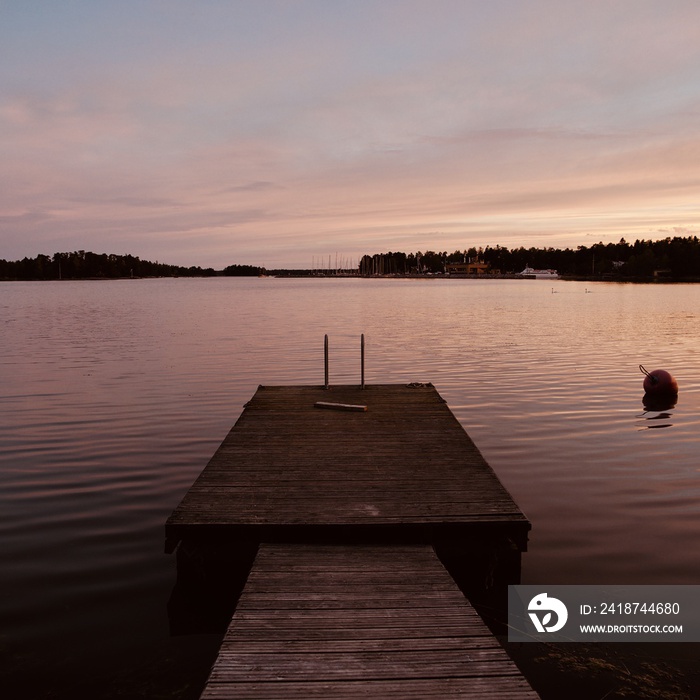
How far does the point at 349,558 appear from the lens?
7359 millimetres

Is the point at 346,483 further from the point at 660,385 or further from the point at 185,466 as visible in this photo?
the point at 660,385

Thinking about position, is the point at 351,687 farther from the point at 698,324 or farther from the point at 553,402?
the point at 698,324

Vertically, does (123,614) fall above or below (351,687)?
below

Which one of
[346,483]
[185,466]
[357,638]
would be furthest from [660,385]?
[357,638]

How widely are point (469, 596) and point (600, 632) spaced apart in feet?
5.59

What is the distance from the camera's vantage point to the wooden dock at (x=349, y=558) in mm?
4961

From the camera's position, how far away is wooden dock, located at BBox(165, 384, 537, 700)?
4.96 metres

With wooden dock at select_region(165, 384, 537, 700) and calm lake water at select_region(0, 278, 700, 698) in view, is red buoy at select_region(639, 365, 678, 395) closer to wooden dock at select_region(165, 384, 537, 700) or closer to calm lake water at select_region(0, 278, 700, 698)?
calm lake water at select_region(0, 278, 700, 698)

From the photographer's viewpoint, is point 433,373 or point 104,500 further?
point 433,373

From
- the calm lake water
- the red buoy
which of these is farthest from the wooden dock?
the red buoy

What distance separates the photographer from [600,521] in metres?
10.4

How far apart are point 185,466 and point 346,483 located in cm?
516

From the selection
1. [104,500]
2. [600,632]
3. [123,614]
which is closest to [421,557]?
[600,632]

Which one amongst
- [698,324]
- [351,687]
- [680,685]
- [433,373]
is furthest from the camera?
[698,324]
